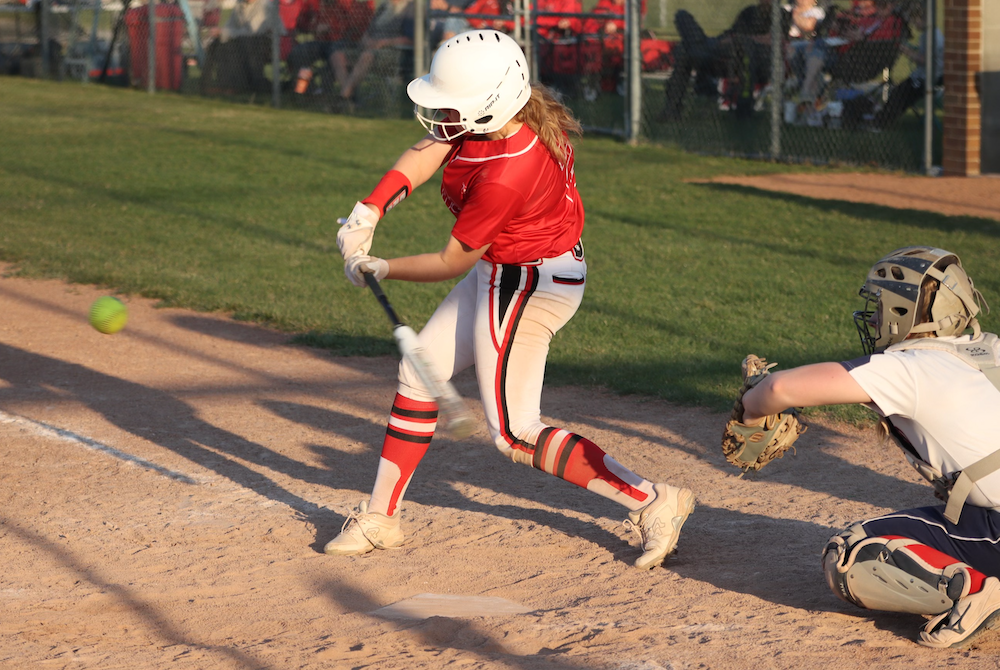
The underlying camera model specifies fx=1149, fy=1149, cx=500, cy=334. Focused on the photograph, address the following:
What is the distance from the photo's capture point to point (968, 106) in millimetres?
12078

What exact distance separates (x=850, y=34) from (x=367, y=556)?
11343 mm

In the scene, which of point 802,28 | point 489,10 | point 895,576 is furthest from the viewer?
point 489,10

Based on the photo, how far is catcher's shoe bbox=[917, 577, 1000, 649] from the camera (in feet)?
10.4

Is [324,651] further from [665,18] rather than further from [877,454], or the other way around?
[665,18]

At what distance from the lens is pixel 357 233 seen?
3762mm

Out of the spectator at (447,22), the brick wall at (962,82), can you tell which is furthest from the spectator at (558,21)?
the brick wall at (962,82)

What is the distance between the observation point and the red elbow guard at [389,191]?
3904mm

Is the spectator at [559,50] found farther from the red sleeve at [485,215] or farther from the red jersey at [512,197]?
the red sleeve at [485,215]

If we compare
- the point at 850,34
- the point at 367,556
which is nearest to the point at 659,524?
the point at 367,556

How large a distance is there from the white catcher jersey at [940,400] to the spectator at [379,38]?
16.2m

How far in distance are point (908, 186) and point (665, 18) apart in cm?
551

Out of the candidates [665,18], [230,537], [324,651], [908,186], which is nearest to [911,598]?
[324,651]

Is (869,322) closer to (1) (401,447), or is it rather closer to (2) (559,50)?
(1) (401,447)

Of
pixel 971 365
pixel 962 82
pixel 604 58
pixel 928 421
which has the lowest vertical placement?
pixel 928 421
